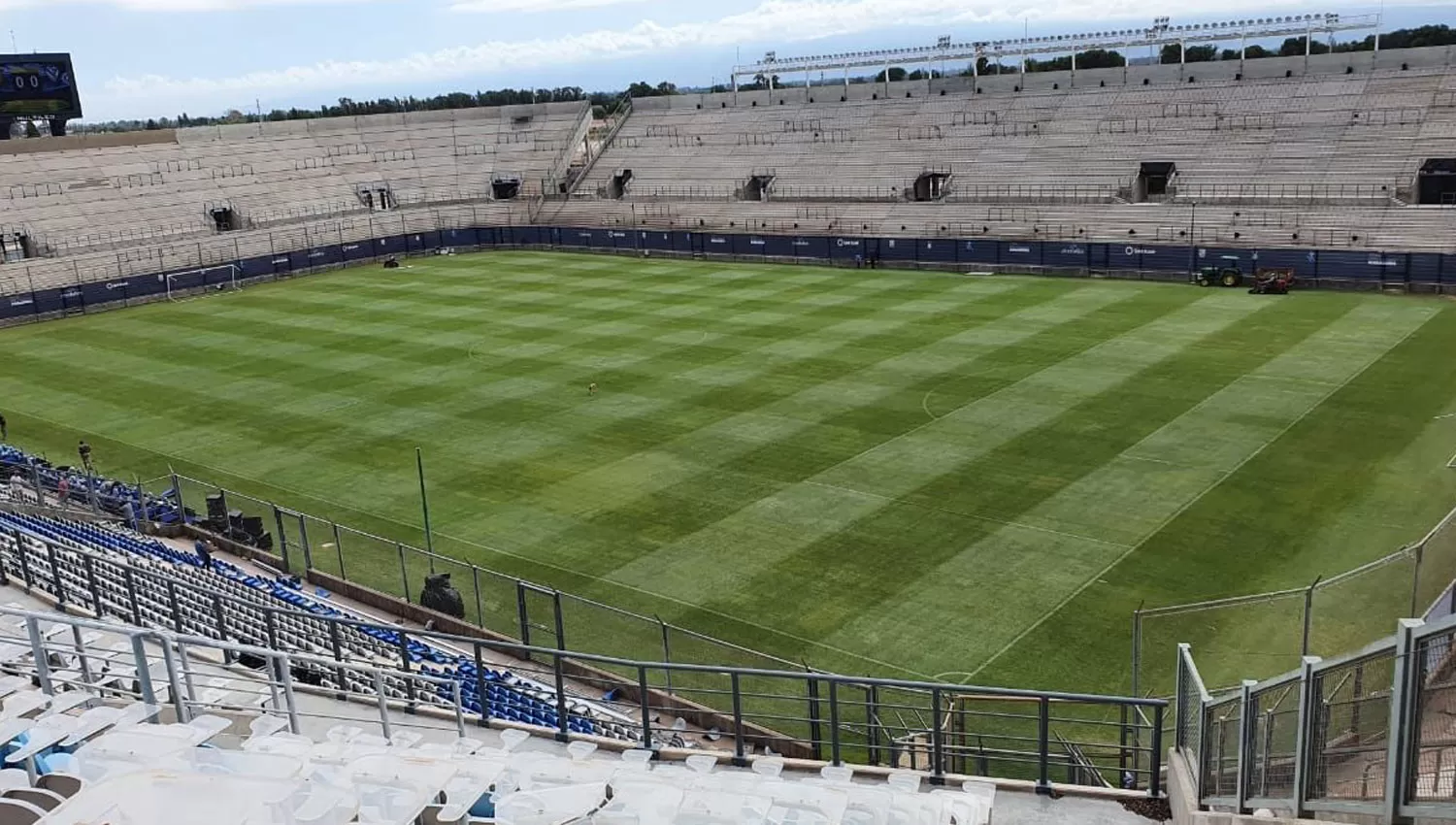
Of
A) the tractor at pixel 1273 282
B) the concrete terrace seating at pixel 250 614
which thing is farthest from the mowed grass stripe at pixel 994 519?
the tractor at pixel 1273 282

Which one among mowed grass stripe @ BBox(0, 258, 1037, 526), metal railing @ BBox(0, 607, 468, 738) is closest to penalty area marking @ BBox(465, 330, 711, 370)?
mowed grass stripe @ BBox(0, 258, 1037, 526)

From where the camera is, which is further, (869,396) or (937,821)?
(869,396)

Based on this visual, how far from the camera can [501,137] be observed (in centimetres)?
9106

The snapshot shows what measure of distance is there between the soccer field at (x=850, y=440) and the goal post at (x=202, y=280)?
8.77m

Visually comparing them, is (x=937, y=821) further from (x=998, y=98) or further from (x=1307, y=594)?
(x=998, y=98)

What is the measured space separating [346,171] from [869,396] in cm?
6220

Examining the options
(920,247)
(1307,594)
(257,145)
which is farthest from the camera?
(257,145)

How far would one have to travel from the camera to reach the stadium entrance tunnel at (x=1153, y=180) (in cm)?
6181

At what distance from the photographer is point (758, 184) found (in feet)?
254

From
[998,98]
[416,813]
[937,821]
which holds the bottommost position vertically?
[937,821]

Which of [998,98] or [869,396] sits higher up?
[998,98]

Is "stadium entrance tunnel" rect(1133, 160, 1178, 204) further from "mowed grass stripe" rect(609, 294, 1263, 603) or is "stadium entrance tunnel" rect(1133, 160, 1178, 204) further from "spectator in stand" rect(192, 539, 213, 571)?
"spectator in stand" rect(192, 539, 213, 571)

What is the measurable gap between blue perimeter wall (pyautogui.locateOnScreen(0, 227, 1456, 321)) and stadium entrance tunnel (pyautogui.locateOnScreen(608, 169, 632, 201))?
1092 centimetres

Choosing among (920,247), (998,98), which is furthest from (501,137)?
(920,247)
